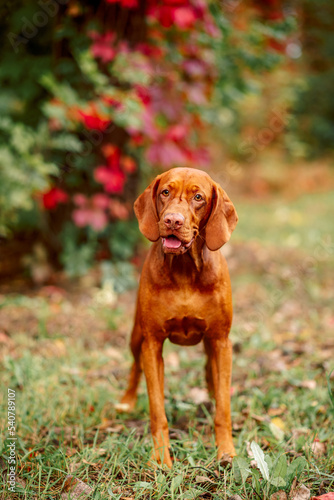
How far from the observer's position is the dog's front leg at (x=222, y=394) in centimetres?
237

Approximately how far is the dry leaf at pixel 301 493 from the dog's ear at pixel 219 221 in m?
1.07

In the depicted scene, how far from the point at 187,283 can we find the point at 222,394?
60 cm

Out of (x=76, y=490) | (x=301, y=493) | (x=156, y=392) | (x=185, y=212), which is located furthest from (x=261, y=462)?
(x=185, y=212)

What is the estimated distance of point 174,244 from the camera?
2080 mm

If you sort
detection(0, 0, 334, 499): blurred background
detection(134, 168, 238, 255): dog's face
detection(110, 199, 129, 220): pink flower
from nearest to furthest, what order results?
detection(134, 168, 238, 255): dog's face → detection(0, 0, 334, 499): blurred background → detection(110, 199, 129, 220): pink flower

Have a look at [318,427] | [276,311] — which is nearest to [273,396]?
[318,427]

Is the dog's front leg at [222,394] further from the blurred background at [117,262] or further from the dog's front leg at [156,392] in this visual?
the dog's front leg at [156,392]

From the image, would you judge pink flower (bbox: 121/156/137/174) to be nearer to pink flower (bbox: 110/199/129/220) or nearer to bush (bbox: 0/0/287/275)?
bush (bbox: 0/0/287/275)

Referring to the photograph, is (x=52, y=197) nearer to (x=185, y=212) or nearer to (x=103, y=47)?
(x=103, y=47)

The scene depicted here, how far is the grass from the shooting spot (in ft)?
7.04

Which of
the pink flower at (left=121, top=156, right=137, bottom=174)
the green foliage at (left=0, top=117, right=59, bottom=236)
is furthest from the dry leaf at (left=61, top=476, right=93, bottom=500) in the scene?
the pink flower at (left=121, top=156, right=137, bottom=174)

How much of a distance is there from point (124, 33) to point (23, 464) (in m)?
4.17

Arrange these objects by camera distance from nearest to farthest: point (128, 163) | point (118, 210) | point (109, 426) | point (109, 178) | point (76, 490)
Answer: point (76, 490) → point (109, 426) → point (109, 178) → point (128, 163) → point (118, 210)

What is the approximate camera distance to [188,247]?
6.97 feet
